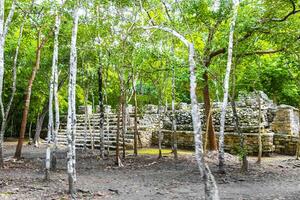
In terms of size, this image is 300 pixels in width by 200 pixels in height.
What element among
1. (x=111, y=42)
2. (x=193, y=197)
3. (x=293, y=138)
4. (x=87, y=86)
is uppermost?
(x=111, y=42)

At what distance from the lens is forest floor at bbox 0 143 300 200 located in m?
8.85

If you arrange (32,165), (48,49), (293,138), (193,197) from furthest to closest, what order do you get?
(293,138) → (48,49) → (32,165) → (193,197)

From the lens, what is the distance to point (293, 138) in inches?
736

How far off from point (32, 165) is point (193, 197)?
778cm

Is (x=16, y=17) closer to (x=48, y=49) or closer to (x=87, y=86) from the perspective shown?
(x=48, y=49)

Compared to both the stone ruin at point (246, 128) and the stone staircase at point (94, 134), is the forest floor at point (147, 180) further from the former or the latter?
the stone staircase at point (94, 134)

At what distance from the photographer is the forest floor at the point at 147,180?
885cm

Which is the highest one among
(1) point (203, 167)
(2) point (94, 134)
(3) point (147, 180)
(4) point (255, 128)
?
(4) point (255, 128)

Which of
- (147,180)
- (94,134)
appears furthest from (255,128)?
(94,134)

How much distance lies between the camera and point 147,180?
Result: 1120 centimetres

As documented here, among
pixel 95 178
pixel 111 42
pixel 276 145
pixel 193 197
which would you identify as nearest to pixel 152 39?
pixel 111 42

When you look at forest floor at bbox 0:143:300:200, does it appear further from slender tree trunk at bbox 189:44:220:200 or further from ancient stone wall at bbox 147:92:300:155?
ancient stone wall at bbox 147:92:300:155

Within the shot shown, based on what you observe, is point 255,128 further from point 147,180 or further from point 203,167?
point 203,167

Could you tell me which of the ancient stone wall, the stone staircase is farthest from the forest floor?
the stone staircase
